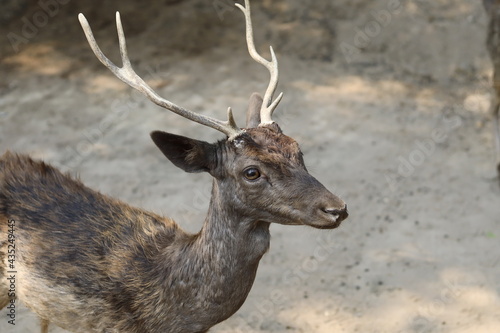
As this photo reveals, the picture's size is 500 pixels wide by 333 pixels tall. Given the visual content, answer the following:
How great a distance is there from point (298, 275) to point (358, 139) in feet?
7.08

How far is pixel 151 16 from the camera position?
9.64 metres

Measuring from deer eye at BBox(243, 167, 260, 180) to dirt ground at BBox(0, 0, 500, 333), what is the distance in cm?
205

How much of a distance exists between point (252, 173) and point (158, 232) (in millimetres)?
892

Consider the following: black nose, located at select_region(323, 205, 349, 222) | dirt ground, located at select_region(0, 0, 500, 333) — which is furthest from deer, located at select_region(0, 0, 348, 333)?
dirt ground, located at select_region(0, 0, 500, 333)

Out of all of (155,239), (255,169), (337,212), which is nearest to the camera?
(337,212)

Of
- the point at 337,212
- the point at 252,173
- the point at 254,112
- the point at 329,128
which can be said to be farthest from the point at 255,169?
the point at 329,128

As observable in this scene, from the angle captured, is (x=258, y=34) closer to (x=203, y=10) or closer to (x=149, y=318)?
(x=203, y=10)

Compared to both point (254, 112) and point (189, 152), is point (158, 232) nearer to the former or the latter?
point (189, 152)

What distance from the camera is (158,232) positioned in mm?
4453

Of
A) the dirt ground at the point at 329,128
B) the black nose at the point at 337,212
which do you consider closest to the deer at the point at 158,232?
the black nose at the point at 337,212

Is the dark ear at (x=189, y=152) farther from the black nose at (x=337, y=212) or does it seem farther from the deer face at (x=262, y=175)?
the black nose at (x=337, y=212)

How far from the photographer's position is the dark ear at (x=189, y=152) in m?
3.89

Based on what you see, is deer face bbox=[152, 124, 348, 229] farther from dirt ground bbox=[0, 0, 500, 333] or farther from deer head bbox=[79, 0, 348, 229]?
dirt ground bbox=[0, 0, 500, 333]

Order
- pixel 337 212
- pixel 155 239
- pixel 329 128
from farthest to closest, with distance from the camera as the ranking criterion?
pixel 329 128, pixel 155 239, pixel 337 212
